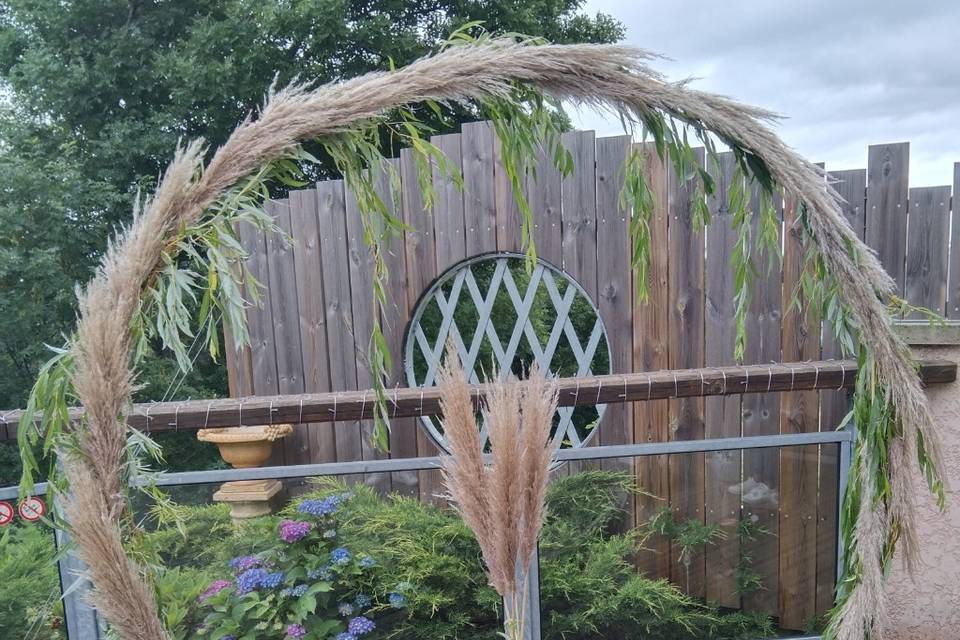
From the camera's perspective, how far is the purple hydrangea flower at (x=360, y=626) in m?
1.90

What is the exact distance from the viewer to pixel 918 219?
2346 millimetres

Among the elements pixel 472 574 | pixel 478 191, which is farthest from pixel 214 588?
pixel 478 191

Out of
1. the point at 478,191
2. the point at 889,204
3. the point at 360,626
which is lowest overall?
the point at 360,626

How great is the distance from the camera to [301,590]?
192 cm

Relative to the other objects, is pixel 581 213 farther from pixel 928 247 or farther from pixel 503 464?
pixel 503 464

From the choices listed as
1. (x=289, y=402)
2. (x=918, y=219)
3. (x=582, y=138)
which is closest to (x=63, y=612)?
(x=289, y=402)

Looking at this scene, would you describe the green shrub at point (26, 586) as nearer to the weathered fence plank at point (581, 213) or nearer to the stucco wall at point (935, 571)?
the weathered fence plank at point (581, 213)

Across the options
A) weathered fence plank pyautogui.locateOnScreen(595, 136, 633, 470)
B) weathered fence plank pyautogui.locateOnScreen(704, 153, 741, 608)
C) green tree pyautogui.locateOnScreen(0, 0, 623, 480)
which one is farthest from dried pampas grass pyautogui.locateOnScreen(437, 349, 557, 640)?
green tree pyautogui.locateOnScreen(0, 0, 623, 480)

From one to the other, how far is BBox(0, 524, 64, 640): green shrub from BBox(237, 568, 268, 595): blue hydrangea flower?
514mm

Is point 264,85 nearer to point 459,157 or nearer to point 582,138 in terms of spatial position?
point 459,157

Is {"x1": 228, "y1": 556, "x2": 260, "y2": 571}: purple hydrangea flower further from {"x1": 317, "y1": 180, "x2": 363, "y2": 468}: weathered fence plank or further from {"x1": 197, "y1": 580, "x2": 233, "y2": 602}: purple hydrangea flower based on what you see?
{"x1": 317, "y1": 180, "x2": 363, "y2": 468}: weathered fence plank

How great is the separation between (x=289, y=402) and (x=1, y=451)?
14.9 feet

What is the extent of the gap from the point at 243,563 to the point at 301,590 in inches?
7.8

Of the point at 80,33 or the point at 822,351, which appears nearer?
the point at 822,351
